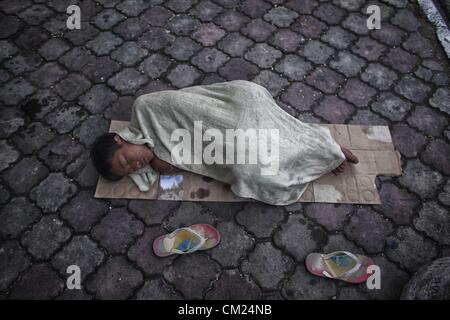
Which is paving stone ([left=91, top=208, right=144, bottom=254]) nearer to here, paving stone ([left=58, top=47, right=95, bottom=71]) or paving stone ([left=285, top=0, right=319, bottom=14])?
paving stone ([left=58, top=47, right=95, bottom=71])

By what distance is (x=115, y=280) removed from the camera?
228 cm

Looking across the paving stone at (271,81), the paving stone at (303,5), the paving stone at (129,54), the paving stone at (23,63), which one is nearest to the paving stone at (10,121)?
the paving stone at (23,63)

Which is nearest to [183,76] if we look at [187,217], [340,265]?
[187,217]

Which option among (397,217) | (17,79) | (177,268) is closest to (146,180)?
(177,268)

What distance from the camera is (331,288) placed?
2.28 m

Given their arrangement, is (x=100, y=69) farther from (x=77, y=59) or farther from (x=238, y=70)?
(x=238, y=70)

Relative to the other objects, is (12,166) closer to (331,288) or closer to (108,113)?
(108,113)

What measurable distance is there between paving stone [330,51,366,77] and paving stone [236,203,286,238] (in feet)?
5.31

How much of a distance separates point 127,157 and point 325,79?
2.00m

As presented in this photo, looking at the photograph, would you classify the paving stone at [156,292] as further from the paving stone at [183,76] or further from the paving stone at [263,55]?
the paving stone at [263,55]

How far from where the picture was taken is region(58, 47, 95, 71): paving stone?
3.27 metres

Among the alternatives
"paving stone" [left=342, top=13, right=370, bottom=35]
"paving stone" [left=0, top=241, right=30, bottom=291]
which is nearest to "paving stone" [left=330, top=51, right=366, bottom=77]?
"paving stone" [left=342, top=13, right=370, bottom=35]

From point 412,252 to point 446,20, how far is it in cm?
270

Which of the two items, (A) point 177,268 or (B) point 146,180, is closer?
(A) point 177,268
